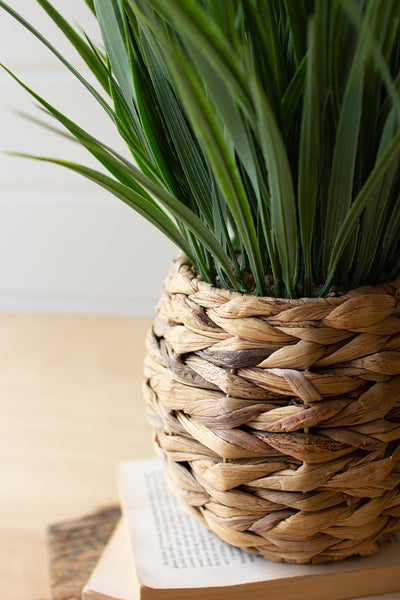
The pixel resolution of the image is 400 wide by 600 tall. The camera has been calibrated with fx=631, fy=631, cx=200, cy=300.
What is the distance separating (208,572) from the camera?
37 centimetres

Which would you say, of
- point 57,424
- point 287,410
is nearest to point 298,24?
point 287,410

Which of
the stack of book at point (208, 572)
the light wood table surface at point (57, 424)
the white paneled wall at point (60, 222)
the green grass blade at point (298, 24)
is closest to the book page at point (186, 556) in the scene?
the stack of book at point (208, 572)

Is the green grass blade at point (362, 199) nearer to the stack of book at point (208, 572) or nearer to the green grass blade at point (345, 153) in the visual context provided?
the green grass blade at point (345, 153)

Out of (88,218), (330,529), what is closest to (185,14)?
(330,529)

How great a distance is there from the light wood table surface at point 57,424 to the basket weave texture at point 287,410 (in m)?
0.23

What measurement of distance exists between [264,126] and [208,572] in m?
0.26

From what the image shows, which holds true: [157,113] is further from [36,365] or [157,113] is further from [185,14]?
[36,365]

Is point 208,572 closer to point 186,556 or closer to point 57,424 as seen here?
point 186,556

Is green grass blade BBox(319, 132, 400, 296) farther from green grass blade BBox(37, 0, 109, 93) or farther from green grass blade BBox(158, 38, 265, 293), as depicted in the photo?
green grass blade BBox(37, 0, 109, 93)

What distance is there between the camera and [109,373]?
83 cm

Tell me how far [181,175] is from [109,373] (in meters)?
0.54

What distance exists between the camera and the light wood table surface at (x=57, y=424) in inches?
21.3

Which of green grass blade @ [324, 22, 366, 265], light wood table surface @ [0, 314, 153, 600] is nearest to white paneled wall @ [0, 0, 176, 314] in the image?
light wood table surface @ [0, 314, 153, 600]

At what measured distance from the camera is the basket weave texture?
0.30 metres
